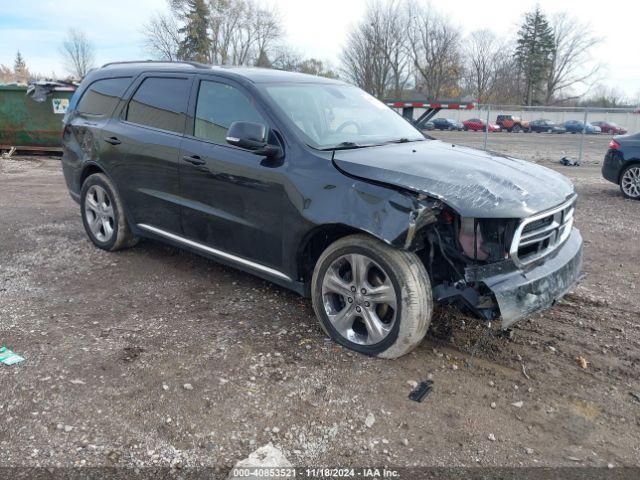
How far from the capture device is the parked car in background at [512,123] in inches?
1684

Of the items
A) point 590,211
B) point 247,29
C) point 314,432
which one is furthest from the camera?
point 247,29

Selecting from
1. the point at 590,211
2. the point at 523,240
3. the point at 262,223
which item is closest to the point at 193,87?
the point at 262,223

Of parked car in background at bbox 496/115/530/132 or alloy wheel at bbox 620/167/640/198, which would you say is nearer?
alloy wheel at bbox 620/167/640/198

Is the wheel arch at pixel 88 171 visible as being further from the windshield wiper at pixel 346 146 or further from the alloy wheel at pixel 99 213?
the windshield wiper at pixel 346 146

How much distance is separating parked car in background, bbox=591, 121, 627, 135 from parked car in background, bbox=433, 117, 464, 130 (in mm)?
9694

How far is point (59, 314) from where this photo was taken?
13.6 ft

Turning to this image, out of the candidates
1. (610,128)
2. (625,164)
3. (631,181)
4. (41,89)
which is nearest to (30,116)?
(41,89)

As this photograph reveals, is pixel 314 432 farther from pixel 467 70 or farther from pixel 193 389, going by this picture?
pixel 467 70

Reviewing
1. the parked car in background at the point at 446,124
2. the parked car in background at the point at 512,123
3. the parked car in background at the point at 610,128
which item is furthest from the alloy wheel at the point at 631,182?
the parked car in background at the point at 512,123

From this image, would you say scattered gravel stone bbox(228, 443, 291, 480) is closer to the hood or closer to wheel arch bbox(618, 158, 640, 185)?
the hood

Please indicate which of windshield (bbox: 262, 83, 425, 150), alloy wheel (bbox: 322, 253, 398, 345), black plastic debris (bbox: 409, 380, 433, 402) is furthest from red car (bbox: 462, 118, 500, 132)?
black plastic debris (bbox: 409, 380, 433, 402)

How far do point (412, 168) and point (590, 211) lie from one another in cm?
591

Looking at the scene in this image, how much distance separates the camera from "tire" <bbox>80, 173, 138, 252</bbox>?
5336mm

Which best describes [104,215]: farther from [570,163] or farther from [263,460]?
[570,163]
